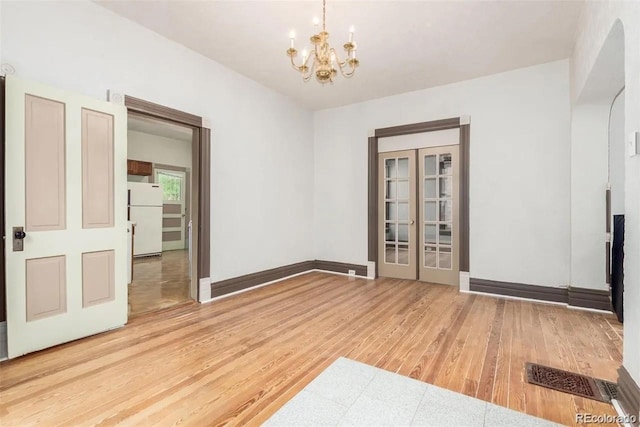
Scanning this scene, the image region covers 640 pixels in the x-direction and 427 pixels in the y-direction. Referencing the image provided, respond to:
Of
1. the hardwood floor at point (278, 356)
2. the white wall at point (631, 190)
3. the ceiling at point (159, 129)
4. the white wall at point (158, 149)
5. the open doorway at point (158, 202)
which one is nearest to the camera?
the white wall at point (631, 190)

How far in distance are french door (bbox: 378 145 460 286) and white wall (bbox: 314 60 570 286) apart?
414mm

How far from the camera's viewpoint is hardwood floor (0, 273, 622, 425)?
1.96m

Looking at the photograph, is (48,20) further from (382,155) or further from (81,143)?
(382,155)

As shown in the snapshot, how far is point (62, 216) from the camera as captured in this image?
2.81 metres

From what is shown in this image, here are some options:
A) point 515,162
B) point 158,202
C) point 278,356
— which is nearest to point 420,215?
point 515,162

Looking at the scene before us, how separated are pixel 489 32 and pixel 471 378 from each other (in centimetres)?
357

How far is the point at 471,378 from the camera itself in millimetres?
2293

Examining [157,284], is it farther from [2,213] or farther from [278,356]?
[278,356]

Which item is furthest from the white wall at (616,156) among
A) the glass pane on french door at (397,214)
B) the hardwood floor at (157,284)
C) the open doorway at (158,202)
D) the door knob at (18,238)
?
the door knob at (18,238)

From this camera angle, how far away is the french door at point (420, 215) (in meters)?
5.09

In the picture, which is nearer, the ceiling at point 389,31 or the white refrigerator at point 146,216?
the ceiling at point 389,31

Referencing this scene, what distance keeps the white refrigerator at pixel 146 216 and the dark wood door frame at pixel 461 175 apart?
18.7ft

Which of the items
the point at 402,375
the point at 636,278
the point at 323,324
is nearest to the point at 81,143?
the point at 323,324

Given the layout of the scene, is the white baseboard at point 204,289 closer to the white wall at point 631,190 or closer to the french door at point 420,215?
the french door at point 420,215
